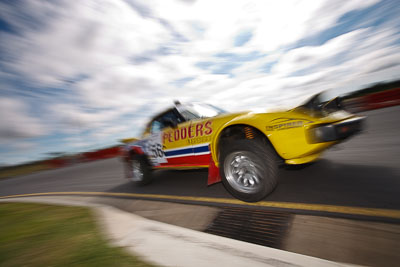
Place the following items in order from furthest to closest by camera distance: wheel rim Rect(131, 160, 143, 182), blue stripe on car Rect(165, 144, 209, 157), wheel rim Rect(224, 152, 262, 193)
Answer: wheel rim Rect(131, 160, 143, 182) → blue stripe on car Rect(165, 144, 209, 157) → wheel rim Rect(224, 152, 262, 193)

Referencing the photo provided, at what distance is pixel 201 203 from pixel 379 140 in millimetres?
4008

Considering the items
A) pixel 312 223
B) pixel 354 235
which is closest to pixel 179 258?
pixel 312 223

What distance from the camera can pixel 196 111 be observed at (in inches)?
131

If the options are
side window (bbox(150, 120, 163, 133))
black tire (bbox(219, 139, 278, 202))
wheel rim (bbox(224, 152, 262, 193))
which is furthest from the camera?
side window (bbox(150, 120, 163, 133))

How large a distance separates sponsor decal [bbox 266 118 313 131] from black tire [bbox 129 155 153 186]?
9.92ft

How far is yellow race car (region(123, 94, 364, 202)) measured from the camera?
1978mm

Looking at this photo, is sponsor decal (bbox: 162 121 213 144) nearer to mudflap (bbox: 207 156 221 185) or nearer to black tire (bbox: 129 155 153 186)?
mudflap (bbox: 207 156 221 185)

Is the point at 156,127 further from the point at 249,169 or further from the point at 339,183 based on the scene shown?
the point at 339,183

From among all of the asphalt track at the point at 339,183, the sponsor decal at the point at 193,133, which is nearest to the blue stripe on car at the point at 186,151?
the sponsor decal at the point at 193,133

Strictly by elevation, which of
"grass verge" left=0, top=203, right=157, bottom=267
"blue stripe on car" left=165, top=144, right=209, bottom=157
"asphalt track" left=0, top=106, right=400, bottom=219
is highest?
"blue stripe on car" left=165, top=144, right=209, bottom=157

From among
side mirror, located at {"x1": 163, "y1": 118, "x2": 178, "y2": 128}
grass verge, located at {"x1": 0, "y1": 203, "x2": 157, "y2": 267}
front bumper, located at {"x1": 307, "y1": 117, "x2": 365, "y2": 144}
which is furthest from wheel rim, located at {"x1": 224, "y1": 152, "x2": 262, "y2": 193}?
grass verge, located at {"x1": 0, "y1": 203, "x2": 157, "y2": 267}

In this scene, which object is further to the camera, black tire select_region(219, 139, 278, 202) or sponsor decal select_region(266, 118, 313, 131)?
black tire select_region(219, 139, 278, 202)

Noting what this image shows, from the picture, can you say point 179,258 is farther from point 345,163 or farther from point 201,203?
point 345,163

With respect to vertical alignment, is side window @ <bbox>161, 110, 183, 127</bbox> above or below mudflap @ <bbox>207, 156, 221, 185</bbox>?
above
